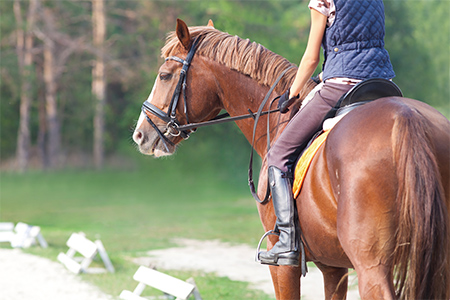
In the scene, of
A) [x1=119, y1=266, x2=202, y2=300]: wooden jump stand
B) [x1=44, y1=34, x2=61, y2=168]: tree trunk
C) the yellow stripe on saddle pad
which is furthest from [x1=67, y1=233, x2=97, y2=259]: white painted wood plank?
[x1=44, y1=34, x2=61, y2=168]: tree trunk

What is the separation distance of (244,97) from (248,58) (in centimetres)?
29

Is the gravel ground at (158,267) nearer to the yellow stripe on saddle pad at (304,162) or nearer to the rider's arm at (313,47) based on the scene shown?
the yellow stripe on saddle pad at (304,162)

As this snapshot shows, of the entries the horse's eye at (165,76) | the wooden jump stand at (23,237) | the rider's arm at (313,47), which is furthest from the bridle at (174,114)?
the wooden jump stand at (23,237)

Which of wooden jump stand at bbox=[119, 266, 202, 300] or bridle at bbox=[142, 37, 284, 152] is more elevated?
bridle at bbox=[142, 37, 284, 152]

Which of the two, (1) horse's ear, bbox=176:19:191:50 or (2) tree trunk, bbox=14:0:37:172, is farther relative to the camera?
(2) tree trunk, bbox=14:0:37:172

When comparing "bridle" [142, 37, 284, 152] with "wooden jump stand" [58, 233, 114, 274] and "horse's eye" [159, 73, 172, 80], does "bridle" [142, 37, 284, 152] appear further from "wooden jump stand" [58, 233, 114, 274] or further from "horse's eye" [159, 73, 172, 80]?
"wooden jump stand" [58, 233, 114, 274]

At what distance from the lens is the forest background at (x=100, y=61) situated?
86.5 feet

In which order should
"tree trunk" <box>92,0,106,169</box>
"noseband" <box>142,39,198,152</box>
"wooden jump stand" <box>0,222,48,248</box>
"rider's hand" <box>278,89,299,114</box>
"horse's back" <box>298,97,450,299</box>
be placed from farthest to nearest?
"tree trunk" <box>92,0,106,169</box> → "wooden jump stand" <box>0,222,48,248</box> → "noseband" <box>142,39,198,152</box> → "rider's hand" <box>278,89,299,114</box> → "horse's back" <box>298,97,450,299</box>

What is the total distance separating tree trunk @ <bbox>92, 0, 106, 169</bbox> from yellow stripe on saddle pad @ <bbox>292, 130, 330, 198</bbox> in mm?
25975

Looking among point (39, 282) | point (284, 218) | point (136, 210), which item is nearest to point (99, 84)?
point (136, 210)

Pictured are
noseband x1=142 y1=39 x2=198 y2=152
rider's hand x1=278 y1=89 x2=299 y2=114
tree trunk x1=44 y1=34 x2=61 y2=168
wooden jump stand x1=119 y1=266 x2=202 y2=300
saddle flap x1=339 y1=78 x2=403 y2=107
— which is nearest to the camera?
saddle flap x1=339 y1=78 x2=403 y2=107

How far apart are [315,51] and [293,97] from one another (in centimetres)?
36

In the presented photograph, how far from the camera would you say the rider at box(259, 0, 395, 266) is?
9.05ft

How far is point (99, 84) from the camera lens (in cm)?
2862
